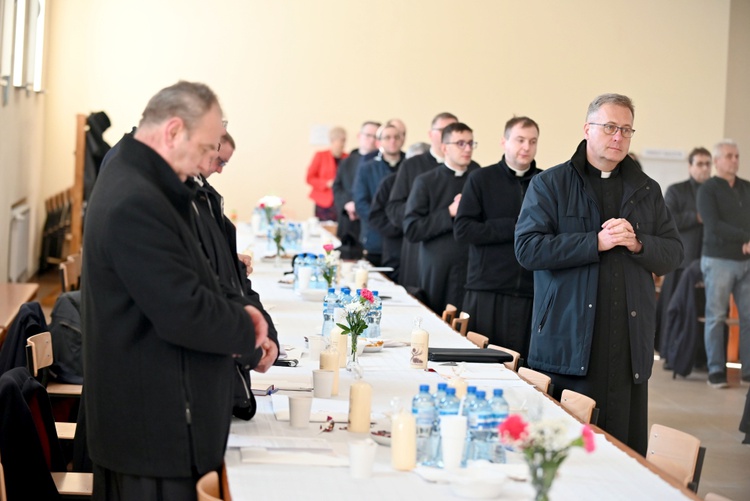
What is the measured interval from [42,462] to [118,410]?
826 millimetres

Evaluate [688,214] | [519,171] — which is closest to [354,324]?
[519,171]

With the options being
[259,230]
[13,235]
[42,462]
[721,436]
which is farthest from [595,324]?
[13,235]

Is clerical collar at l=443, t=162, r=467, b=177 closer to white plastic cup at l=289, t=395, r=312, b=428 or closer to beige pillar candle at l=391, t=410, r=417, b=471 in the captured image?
white plastic cup at l=289, t=395, r=312, b=428

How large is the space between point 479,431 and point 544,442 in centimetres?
66

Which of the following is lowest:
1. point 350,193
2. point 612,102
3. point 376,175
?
point 350,193

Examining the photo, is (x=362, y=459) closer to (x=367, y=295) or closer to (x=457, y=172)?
(x=367, y=295)

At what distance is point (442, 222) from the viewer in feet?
23.3

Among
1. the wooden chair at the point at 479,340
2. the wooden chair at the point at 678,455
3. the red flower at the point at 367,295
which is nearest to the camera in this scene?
the wooden chair at the point at 678,455

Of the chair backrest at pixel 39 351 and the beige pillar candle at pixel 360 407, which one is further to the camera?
the chair backrest at pixel 39 351

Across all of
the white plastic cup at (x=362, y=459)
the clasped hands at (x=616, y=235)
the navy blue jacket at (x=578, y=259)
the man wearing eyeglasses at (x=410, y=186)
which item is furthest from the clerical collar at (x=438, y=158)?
the white plastic cup at (x=362, y=459)

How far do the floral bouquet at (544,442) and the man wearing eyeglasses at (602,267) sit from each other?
2.26m

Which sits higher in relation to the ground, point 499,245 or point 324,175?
point 324,175

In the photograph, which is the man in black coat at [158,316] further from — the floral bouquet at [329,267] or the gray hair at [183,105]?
the floral bouquet at [329,267]

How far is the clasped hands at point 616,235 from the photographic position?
4352 mm
